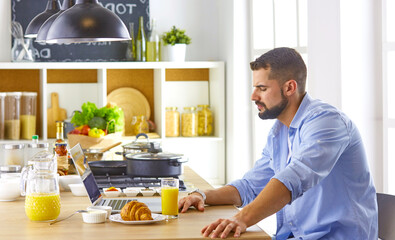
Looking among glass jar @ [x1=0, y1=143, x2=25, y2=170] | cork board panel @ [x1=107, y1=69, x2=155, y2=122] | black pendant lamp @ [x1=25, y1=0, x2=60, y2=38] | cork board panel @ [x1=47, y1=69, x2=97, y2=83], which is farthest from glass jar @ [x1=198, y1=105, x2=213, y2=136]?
glass jar @ [x1=0, y1=143, x2=25, y2=170]

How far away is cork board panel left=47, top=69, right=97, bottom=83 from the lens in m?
5.73

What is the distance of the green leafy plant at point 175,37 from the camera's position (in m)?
5.57

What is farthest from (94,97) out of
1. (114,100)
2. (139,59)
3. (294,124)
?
(294,124)

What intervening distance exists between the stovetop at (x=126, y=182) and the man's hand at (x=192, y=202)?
16.2 inches

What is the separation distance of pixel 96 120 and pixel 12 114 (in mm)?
1090

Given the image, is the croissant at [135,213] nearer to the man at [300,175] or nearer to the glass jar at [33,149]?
the man at [300,175]

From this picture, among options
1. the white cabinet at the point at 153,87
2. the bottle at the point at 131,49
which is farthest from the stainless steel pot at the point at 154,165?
the bottle at the point at 131,49

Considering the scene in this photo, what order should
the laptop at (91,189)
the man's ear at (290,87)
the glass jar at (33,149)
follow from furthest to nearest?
the glass jar at (33,149)
the man's ear at (290,87)
the laptop at (91,189)

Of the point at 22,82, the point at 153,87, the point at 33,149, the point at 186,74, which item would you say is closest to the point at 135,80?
the point at 153,87

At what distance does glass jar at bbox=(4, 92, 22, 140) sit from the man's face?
336cm

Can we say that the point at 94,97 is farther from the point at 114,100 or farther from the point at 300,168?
the point at 300,168

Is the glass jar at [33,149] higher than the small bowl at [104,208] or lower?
higher

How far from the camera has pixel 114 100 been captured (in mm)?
5781

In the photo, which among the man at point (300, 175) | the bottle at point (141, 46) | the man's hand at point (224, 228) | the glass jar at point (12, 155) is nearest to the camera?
the man's hand at point (224, 228)
